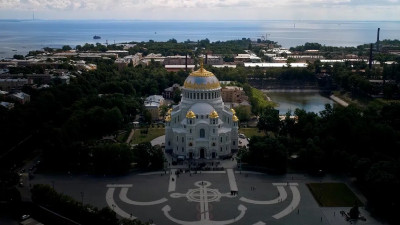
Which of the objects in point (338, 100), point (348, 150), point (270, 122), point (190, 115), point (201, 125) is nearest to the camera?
point (348, 150)

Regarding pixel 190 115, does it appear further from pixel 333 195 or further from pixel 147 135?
pixel 333 195

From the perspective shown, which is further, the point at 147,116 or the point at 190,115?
the point at 147,116

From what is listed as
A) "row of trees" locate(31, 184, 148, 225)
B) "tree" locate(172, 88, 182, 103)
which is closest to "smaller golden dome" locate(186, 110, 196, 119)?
"row of trees" locate(31, 184, 148, 225)

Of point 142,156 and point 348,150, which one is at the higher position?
point 348,150

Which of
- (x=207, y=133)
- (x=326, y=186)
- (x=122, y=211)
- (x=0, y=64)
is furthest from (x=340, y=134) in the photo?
(x=0, y=64)

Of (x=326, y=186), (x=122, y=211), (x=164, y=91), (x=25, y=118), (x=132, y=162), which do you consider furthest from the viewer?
(x=164, y=91)

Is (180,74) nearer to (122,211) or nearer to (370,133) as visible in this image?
(370,133)

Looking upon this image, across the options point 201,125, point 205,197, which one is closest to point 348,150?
point 201,125
